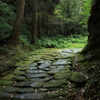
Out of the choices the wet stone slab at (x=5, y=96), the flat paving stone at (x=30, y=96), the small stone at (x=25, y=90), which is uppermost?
the flat paving stone at (x=30, y=96)

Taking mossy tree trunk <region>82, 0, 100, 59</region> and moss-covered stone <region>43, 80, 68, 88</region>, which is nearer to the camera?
moss-covered stone <region>43, 80, 68, 88</region>

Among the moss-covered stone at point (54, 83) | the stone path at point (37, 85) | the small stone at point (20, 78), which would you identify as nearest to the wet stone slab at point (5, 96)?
the stone path at point (37, 85)

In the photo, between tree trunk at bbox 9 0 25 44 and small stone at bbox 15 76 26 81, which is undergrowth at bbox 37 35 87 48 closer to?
tree trunk at bbox 9 0 25 44

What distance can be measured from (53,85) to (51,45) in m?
10.1

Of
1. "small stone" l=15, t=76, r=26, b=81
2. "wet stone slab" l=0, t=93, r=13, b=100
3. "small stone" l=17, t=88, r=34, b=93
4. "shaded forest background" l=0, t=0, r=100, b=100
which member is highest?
"shaded forest background" l=0, t=0, r=100, b=100

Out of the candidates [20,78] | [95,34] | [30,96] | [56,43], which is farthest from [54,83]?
[56,43]

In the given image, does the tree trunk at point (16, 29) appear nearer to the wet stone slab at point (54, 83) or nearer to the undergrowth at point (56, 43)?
the undergrowth at point (56, 43)

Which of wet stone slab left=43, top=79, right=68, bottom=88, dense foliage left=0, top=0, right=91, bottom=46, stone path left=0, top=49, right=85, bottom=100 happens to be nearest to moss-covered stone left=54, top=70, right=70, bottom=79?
stone path left=0, top=49, right=85, bottom=100

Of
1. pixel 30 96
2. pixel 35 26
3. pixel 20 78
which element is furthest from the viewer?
pixel 35 26

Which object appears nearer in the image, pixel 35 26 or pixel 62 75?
pixel 62 75

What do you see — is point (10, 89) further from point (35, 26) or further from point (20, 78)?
point (35, 26)

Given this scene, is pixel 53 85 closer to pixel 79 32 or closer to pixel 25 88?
pixel 25 88

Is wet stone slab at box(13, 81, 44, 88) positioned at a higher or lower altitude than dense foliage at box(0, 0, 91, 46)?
lower

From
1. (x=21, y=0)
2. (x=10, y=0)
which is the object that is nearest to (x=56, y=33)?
(x=10, y=0)
